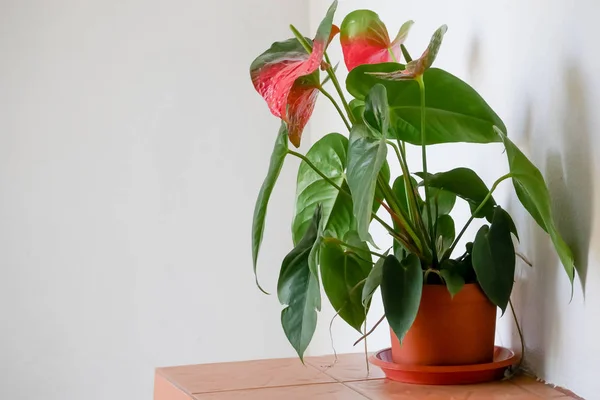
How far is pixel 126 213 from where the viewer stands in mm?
1747

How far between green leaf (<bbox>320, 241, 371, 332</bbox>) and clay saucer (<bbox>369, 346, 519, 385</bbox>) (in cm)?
7

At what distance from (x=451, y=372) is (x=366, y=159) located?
285mm

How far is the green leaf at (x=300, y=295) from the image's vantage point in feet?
2.60

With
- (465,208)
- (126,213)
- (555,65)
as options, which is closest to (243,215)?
(126,213)

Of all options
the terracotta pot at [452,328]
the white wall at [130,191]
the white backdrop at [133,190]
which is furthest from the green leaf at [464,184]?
the white wall at [130,191]

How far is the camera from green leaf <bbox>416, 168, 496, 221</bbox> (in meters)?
0.86

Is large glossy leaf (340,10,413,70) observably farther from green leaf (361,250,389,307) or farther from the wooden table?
the wooden table

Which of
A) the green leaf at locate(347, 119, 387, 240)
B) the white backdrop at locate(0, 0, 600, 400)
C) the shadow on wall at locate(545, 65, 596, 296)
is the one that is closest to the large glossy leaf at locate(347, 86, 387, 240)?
the green leaf at locate(347, 119, 387, 240)

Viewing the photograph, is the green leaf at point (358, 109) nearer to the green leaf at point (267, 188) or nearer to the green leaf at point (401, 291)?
the green leaf at point (267, 188)

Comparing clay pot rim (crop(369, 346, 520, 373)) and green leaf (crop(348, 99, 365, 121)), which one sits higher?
green leaf (crop(348, 99, 365, 121))

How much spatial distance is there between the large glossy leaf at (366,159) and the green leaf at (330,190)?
0.53ft

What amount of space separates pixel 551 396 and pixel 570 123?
0.31 meters

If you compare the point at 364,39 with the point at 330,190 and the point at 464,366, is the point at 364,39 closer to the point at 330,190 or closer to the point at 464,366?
the point at 330,190

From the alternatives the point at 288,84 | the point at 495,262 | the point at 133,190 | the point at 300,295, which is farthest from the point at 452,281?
the point at 133,190
